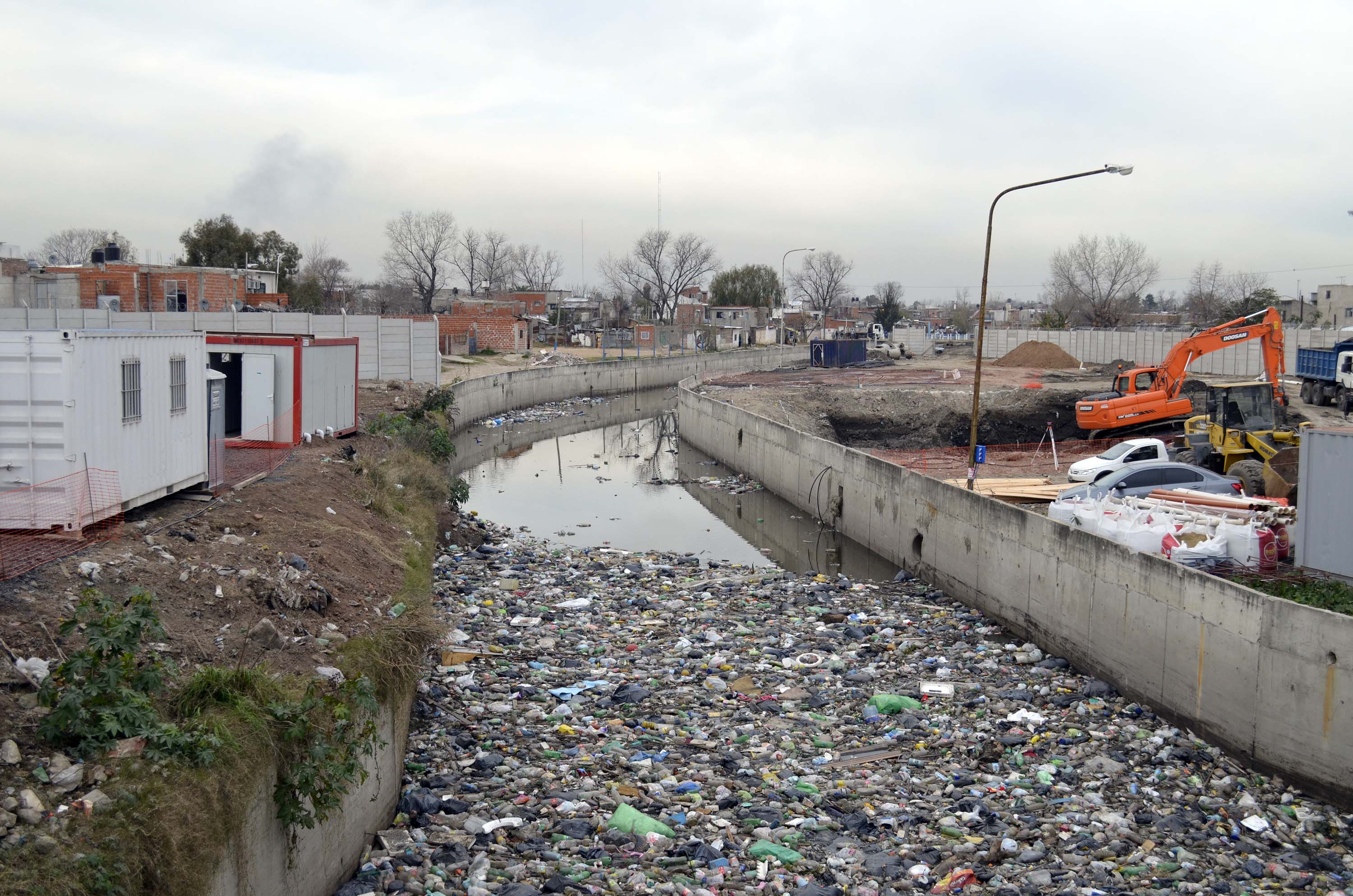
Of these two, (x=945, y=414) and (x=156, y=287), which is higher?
(x=156, y=287)

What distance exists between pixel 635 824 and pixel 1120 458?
1612 cm

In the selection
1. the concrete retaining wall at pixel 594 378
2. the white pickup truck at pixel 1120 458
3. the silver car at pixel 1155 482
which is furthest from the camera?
the concrete retaining wall at pixel 594 378

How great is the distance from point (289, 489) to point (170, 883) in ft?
35.2

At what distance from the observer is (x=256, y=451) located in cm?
2006

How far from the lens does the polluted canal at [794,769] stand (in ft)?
29.7

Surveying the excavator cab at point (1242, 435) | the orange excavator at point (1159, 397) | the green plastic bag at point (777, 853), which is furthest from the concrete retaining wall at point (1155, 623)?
the orange excavator at point (1159, 397)

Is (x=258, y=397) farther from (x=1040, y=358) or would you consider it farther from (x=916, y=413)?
(x=1040, y=358)

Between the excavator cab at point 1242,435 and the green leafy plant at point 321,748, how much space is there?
17762 mm

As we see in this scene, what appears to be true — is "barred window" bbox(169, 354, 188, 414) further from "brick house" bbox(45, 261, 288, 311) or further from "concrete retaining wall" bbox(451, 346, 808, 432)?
"brick house" bbox(45, 261, 288, 311)

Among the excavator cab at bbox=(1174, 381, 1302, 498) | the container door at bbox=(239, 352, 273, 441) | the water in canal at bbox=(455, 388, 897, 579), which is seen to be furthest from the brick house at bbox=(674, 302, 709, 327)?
the container door at bbox=(239, 352, 273, 441)

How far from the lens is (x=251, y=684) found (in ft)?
26.5

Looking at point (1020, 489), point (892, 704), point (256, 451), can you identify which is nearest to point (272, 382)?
point (256, 451)

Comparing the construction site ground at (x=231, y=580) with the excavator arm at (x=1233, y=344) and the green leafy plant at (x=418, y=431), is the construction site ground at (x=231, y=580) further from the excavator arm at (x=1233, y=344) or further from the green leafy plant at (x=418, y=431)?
the excavator arm at (x=1233, y=344)

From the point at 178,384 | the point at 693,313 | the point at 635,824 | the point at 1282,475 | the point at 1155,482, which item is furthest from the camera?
the point at 693,313
